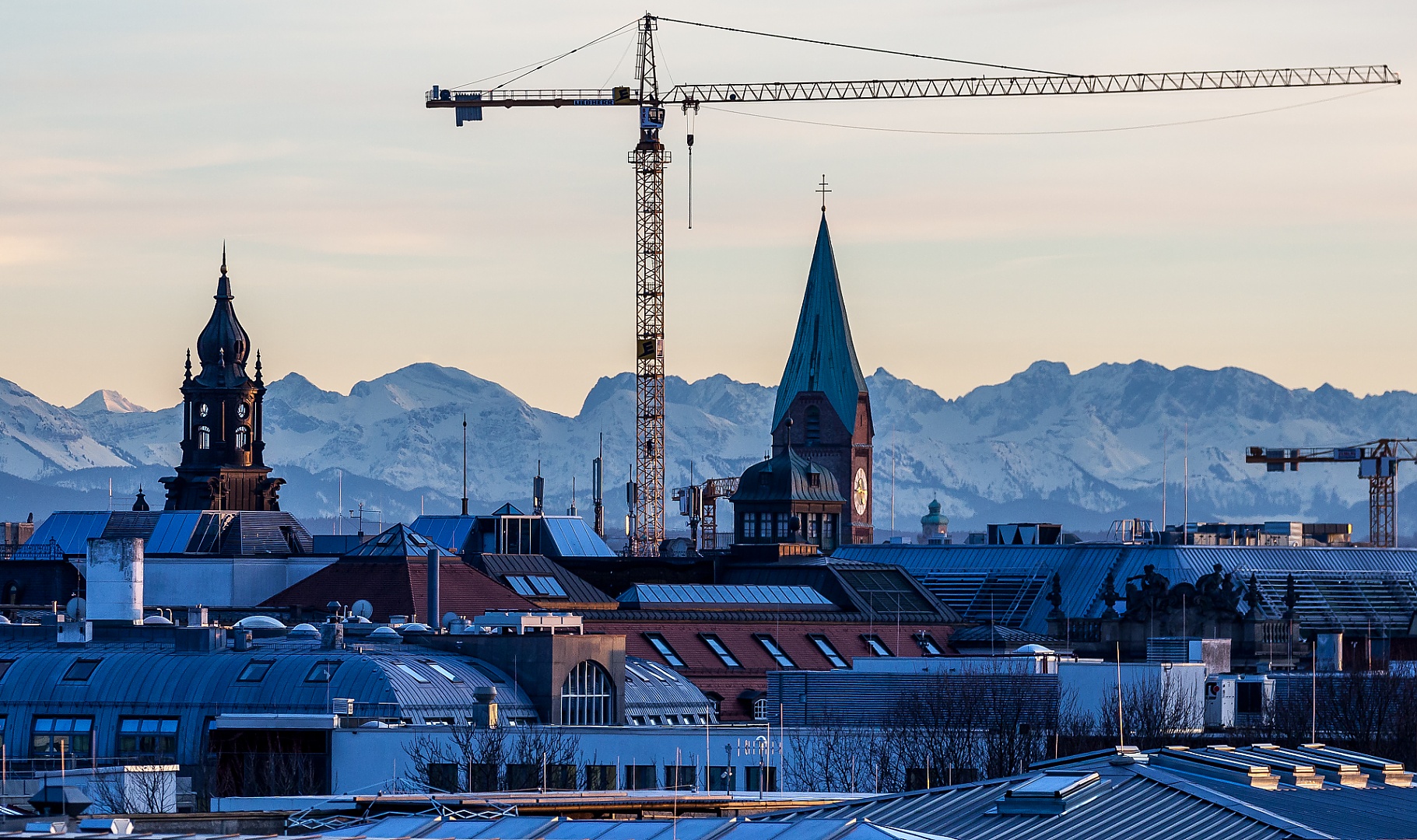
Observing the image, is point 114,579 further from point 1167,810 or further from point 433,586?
point 1167,810

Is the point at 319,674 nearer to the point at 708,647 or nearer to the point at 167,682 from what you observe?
the point at 167,682

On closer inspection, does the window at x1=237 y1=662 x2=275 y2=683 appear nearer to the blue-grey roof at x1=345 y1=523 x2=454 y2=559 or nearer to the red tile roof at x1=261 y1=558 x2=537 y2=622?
the red tile roof at x1=261 y1=558 x2=537 y2=622

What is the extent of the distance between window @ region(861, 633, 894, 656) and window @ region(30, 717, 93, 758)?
59471 millimetres

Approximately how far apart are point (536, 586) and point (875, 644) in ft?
63.5

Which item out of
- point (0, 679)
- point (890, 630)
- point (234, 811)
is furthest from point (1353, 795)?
point (890, 630)

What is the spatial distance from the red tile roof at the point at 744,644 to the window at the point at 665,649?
24cm

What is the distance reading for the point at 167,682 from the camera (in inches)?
4564

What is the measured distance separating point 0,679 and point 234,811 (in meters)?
43.2

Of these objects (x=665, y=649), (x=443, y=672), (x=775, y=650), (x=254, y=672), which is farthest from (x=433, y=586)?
(x=254, y=672)

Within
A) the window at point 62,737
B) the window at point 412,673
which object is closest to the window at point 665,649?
the window at point 412,673

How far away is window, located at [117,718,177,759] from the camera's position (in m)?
Result: 113

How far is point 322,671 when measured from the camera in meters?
115

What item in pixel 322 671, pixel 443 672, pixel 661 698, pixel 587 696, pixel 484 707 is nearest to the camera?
pixel 322 671

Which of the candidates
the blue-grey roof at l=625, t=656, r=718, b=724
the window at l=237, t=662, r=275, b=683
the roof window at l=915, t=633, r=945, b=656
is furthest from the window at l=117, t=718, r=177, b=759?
the roof window at l=915, t=633, r=945, b=656
